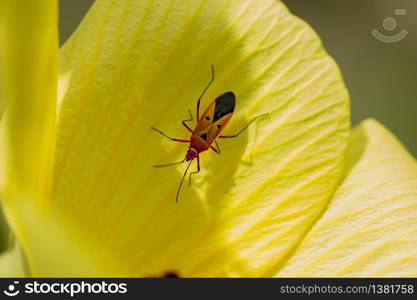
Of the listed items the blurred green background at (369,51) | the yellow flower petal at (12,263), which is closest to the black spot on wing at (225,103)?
the yellow flower petal at (12,263)

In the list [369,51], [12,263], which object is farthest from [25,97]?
[369,51]

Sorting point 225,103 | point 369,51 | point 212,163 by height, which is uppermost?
point 369,51

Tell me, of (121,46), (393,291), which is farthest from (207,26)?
(393,291)

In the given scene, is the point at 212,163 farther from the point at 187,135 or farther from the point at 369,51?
the point at 369,51

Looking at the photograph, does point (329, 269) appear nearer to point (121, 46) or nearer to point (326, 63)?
point (326, 63)

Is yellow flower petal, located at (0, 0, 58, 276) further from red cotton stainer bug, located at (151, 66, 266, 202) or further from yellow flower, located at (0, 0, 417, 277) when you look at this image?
red cotton stainer bug, located at (151, 66, 266, 202)

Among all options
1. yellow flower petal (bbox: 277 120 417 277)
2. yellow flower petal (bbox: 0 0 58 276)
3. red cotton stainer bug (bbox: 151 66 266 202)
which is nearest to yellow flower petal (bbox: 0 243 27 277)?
yellow flower petal (bbox: 0 0 58 276)

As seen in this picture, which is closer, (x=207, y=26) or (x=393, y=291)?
(x=207, y=26)
